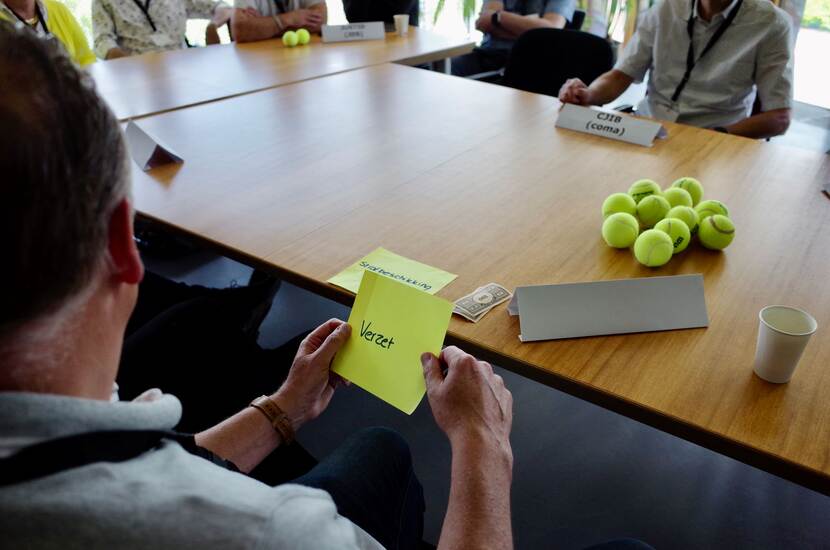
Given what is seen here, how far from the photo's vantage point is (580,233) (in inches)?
53.4

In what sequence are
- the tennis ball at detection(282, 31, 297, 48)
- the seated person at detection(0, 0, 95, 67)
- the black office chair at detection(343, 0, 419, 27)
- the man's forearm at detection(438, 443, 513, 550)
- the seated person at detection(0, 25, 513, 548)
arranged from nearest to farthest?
the seated person at detection(0, 25, 513, 548) → the man's forearm at detection(438, 443, 513, 550) → the seated person at detection(0, 0, 95, 67) → the tennis ball at detection(282, 31, 297, 48) → the black office chair at detection(343, 0, 419, 27)

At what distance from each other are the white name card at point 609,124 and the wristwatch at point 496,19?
187 centimetres

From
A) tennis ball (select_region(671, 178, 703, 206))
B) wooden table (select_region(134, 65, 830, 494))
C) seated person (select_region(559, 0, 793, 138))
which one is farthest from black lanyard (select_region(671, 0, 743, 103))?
tennis ball (select_region(671, 178, 703, 206))

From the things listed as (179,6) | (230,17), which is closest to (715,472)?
(230,17)

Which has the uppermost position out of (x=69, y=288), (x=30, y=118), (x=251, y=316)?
(x=30, y=118)

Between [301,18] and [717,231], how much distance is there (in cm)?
282

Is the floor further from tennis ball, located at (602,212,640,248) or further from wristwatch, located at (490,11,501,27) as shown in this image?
wristwatch, located at (490,11,501,27)

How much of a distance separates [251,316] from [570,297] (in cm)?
89

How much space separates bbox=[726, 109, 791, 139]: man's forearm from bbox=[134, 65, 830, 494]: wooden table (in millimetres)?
403

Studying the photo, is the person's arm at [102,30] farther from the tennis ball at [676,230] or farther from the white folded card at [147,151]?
the tennis ball at [676,230]

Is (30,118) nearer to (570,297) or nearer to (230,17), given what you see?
(570,297)

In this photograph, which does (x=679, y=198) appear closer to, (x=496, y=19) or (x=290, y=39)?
(x=290, y=39)

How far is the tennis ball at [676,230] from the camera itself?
121cm

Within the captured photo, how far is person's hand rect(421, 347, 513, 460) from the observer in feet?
2.96
